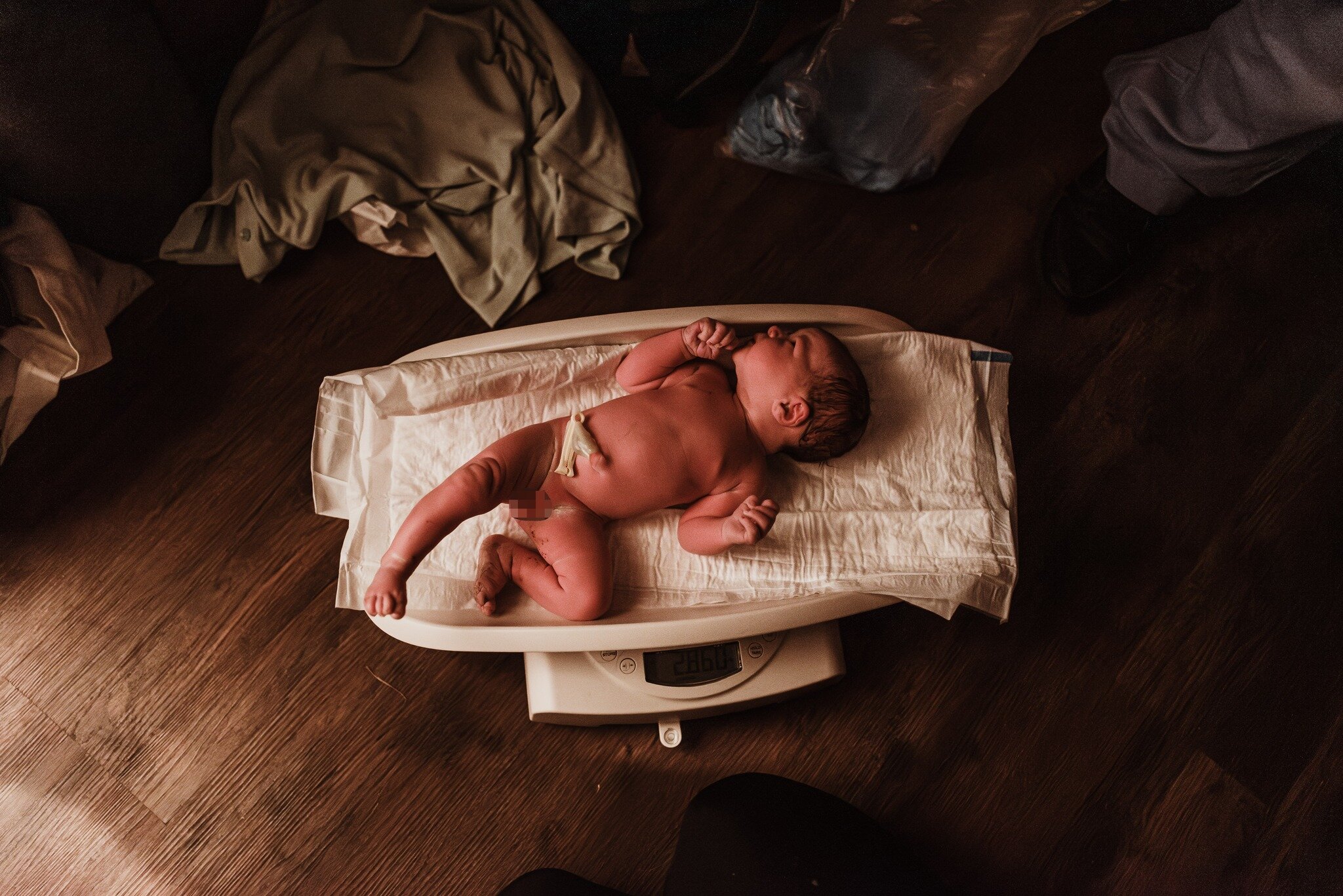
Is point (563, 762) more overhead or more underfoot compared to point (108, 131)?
more underfoot

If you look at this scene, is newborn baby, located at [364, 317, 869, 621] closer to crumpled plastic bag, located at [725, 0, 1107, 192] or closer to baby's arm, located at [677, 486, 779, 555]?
baby's arm, located at [677, 486, 779, 555]

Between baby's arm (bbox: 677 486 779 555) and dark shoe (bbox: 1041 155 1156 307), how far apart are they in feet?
2.29

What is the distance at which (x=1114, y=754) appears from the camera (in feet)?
3.64

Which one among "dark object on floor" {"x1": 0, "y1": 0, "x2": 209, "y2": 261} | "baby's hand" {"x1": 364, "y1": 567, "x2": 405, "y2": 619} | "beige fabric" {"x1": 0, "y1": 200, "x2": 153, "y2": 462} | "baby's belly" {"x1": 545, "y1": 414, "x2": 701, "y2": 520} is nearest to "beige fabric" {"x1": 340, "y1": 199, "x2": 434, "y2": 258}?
"dark object on floor" {"x1": 0, "y1": 0, "x2": 209, "y2": 261}

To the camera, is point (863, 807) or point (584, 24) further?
point (584, 24)

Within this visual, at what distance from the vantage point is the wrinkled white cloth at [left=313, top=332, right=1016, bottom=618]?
94 cm

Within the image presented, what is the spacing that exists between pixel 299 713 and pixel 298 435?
40 cm

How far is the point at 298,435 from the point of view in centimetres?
112

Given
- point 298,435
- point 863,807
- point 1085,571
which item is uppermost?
point 298,435

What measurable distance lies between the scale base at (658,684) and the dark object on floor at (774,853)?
0.11 m

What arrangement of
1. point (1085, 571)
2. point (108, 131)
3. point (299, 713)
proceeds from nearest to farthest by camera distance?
point (108, 131)
point (299, 713)
point (1085, 571)

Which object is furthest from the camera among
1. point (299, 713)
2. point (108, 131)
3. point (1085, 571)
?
point (1085, 571)

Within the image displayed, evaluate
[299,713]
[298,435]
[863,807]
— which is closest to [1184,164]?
[863,807]

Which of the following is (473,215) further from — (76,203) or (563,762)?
(563,762)
